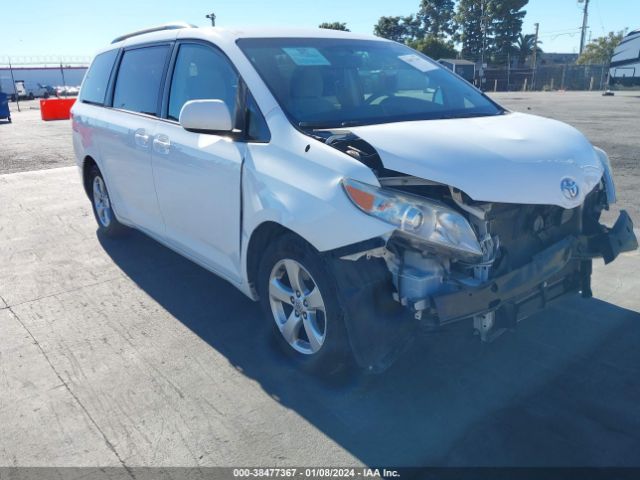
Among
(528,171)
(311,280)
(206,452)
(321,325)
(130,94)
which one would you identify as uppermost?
(130,94)

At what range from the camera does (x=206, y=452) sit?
101 inches

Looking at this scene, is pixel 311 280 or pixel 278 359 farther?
pixel 278 359

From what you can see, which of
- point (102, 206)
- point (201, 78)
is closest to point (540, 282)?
point (201, 78)

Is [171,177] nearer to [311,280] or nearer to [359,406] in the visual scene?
[311,280]

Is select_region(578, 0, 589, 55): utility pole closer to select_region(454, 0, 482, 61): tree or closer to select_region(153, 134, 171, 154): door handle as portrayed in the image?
select_region(454, 0, 482, 61): tree

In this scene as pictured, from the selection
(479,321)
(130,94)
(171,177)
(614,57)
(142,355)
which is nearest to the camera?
(479,321)

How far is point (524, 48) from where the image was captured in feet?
230

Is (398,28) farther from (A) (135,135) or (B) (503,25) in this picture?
(A) (135,135)

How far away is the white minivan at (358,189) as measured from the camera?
8.55 ft

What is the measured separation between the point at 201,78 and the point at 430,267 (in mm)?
2154

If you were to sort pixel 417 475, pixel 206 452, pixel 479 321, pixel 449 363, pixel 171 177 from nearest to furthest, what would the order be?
pixel 417 475, pixel 206 452, pixel 479 321, pixel 449 363, pixel 171 177

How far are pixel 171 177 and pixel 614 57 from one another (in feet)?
126

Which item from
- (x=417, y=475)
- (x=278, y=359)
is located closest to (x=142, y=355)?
(x=278, y=359)

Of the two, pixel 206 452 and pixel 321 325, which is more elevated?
pixel 321 325
